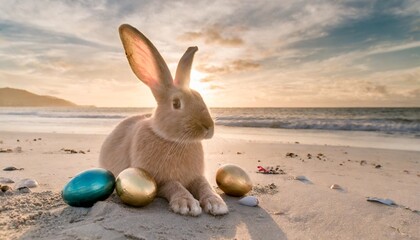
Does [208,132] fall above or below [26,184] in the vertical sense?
above

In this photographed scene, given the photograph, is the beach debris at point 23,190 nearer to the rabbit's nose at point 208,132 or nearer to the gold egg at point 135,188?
the gold egg at point 135,188

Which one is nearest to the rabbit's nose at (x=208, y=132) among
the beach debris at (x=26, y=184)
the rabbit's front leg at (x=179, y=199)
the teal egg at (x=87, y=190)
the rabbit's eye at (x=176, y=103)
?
the rabbit's eye at (x=176, y=103)

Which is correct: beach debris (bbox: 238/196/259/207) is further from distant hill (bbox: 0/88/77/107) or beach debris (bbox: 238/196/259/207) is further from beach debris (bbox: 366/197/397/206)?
distant hill (bbox: 0/88/77/107)

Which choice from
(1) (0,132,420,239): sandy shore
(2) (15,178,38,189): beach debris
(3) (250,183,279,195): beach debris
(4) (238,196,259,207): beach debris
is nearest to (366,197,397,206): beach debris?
(1) (0,132,420,239): sandy shore

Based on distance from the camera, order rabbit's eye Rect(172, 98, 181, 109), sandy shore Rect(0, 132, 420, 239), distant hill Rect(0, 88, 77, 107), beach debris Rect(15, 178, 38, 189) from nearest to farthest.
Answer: sandy shore Rect(0, 132, 420, 239), rabbit's eye Rect(172, 98, 181, 109), beach debris Rect(15, 178, 38, 189), distant hill Rect(0, 88, 77, 107)

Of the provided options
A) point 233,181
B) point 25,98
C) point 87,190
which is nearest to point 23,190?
point 87,190

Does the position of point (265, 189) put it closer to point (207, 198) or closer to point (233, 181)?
point (233, 181)

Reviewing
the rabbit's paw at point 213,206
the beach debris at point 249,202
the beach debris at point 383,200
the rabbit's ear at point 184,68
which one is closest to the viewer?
the rabbit's paw at point 213,206
